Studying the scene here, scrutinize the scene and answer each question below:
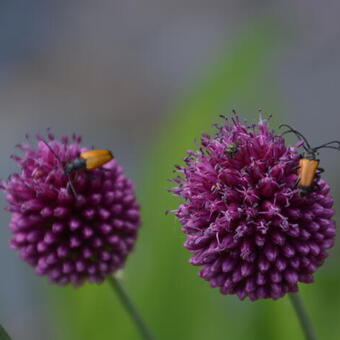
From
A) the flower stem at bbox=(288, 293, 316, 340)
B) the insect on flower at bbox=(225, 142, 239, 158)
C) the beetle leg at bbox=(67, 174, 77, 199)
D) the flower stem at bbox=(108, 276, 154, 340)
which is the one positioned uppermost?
the beetle leg at bbox=(67, 174, 77, 199)

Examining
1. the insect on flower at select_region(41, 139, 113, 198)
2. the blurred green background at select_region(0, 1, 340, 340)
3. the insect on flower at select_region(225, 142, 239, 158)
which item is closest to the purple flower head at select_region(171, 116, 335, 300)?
the insect on flower at select_region(225, 142, 239, 158)

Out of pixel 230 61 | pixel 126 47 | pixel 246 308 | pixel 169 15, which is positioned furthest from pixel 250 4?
pixel 246 308

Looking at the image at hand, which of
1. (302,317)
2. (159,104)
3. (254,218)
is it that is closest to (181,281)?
(302,317)

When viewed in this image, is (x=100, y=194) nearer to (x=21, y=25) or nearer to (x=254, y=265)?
(x=254, y=265)

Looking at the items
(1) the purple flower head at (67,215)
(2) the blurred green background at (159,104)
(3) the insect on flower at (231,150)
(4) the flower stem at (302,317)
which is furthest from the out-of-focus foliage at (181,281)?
(3) the insect on flower at (231,150)

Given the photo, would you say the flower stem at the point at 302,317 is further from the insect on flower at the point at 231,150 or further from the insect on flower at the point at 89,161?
the insect on flower at the point at 89,161

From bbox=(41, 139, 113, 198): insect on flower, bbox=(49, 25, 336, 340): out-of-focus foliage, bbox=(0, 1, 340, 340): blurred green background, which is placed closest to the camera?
bbox=(41, 139, 113, 198): insect on flower

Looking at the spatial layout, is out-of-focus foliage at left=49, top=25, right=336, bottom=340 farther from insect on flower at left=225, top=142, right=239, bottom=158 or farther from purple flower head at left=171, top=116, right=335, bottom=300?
insect on flower at left=225, top=142, right=239, bottom=158
